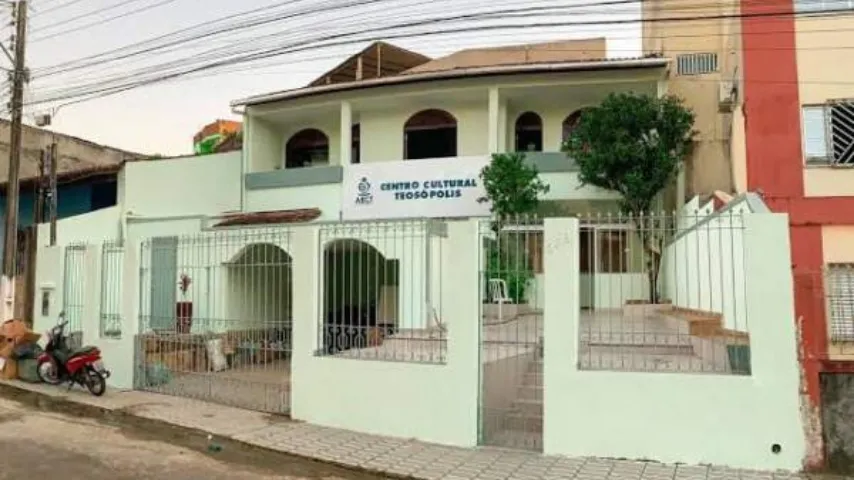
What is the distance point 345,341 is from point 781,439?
4.64 m

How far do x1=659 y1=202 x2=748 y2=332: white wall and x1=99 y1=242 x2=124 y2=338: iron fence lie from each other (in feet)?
27.3

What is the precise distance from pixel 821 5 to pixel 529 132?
9.72 metres

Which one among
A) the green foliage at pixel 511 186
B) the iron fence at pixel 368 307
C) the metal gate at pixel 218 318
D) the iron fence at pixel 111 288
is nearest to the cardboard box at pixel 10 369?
the iron fence at pixel 111 288

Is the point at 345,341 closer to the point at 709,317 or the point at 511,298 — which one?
the point at 511,298

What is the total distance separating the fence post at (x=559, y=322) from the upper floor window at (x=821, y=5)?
16.7 feet

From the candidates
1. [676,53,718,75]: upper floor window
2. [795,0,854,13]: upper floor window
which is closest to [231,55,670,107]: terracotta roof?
[676,53,718,75]: upper floor window

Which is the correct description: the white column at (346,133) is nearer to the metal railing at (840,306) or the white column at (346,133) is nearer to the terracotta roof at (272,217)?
the terracotta roof at (272,217)

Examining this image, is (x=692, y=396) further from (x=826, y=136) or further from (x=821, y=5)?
(x=821, y=5)

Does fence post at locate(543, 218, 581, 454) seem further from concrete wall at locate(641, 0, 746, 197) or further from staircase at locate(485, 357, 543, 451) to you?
concrete wall at locate(641, 0, 746, 197)

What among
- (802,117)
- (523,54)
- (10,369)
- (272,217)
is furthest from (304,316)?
(523,54)

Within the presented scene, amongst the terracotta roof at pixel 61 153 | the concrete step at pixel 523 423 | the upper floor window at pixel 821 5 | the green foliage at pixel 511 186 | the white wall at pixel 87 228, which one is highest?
the terracotta roof at pixel 61 153

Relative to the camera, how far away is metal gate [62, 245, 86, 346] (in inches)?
488

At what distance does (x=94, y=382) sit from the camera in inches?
415

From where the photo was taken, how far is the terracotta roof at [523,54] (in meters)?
22.1
